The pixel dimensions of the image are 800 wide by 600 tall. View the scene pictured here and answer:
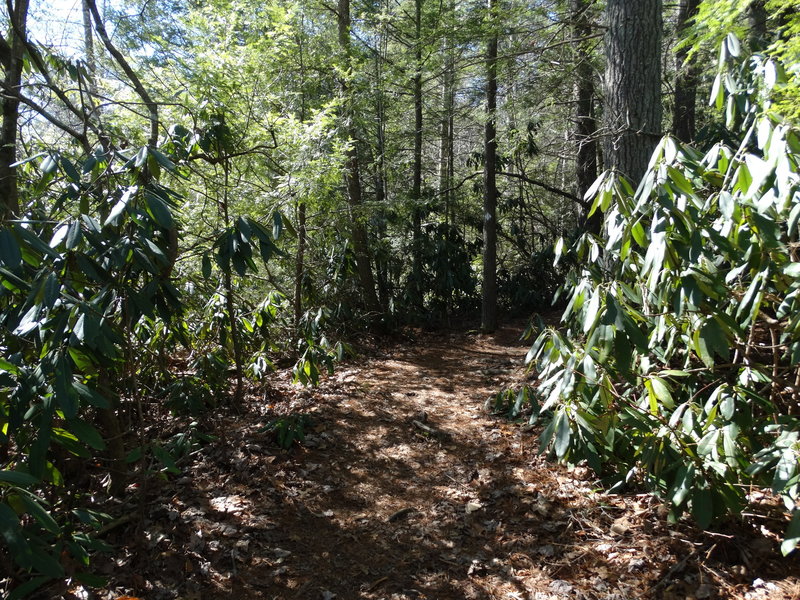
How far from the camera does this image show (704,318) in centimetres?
238

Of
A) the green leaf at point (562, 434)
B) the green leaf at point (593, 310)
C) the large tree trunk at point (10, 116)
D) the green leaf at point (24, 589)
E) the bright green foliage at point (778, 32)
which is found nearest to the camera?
the green leaf at point (24, 589)

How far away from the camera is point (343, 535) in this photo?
3539 millimetres

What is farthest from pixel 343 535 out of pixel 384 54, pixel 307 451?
pixel 384 54

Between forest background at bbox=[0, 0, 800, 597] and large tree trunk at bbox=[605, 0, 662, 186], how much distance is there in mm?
20

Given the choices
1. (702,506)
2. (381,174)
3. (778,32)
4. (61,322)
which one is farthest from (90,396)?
(381,174)

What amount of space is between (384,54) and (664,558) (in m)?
10.4

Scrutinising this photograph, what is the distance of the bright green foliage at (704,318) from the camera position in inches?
85.4

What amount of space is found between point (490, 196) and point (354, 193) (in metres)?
2.41

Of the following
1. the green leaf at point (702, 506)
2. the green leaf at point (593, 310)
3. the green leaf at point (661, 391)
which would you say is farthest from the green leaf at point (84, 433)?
the green leaf at point (702, 506)

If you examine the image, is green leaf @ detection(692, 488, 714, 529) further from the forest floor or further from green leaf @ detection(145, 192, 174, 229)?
green leaf @ detection(145, 192, 174, 229)

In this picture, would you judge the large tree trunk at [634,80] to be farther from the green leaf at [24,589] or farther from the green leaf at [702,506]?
the green leaf at [24,589]

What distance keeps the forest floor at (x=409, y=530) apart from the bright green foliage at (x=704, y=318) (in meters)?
0.39

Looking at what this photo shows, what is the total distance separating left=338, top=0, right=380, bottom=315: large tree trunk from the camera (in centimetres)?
799

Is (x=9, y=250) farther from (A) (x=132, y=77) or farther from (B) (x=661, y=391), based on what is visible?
(B) (x=661, y=391)
